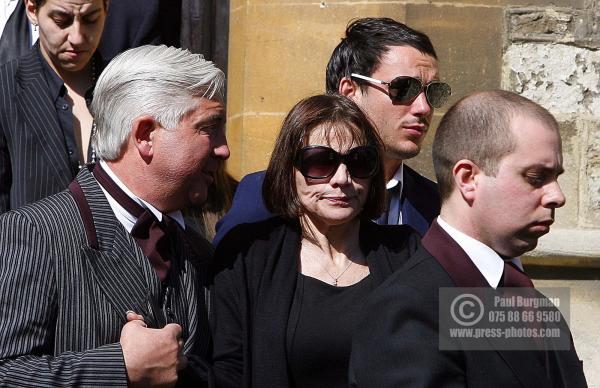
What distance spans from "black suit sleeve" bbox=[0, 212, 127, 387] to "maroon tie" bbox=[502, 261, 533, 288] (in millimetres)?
1041

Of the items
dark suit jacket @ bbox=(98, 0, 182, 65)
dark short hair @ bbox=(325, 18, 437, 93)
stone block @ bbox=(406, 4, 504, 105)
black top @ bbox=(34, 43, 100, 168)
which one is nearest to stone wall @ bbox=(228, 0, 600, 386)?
stone block @ bbox=(406, 4, 504, 105)

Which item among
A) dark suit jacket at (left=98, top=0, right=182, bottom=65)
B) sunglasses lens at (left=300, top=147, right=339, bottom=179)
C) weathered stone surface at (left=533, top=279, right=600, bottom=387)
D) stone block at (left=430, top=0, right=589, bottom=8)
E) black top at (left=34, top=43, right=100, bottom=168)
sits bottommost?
weathered stone surface at (left=533, top=279, right=600, bottom=387)

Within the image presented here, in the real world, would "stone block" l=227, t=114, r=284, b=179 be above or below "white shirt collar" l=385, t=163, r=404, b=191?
above

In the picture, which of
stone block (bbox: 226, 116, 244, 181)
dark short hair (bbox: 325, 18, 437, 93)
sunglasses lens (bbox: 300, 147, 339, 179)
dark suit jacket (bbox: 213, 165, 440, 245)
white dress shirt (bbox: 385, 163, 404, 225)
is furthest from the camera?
stone block (bbox: 226, 116, 244, 181)

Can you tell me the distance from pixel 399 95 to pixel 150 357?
5.06ft

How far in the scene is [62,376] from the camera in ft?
11.2

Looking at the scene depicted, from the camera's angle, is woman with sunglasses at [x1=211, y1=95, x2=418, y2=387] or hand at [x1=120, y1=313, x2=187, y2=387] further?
woman with sunglasses at [x1=211, y1=95, x2=418, y2=387]

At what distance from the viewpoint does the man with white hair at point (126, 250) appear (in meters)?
3.44

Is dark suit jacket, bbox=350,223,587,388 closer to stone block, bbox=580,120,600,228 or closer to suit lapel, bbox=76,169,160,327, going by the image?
suit lapel, bbox=76,169,160,327

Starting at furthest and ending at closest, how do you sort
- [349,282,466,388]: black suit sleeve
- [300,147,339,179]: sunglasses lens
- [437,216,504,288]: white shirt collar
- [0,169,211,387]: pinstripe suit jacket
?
[300,147,339,179]: sunglasses lens, [0,169,211,387]: pinstripe suit jacket, [437,216,504,288]: white shirt collar, [349,282,466,388]: black suit sleeve

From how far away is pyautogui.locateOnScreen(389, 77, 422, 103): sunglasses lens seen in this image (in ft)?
15.0

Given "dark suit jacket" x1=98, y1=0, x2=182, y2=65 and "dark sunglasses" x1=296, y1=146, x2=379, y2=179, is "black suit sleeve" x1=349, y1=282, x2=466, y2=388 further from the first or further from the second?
"dark suit jacket" x1=98, y1=0, x2=182, y2=65

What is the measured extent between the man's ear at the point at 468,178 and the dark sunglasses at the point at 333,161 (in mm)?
565

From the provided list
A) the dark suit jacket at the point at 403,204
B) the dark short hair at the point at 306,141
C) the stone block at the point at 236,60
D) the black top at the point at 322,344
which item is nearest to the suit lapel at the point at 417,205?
the dark suit jacket at the point at 403,204
